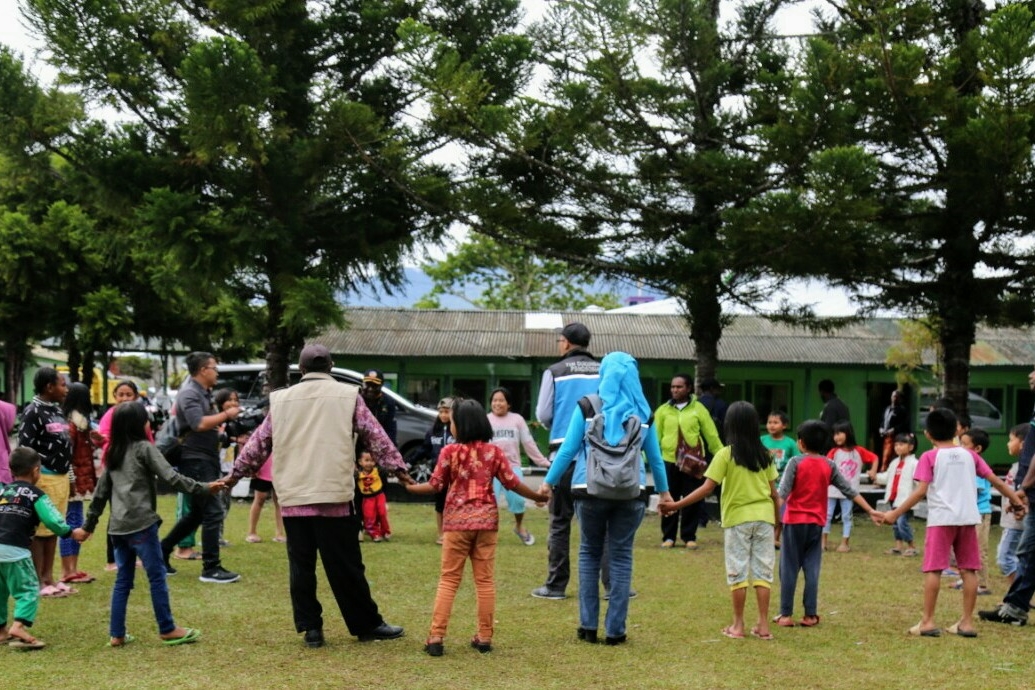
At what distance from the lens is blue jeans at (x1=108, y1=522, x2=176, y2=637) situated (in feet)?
20.3

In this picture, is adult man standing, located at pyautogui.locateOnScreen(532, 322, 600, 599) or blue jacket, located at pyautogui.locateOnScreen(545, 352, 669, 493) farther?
adult man standing, located at pyautogui.locateOnScreen(532, 322, 600, 599)

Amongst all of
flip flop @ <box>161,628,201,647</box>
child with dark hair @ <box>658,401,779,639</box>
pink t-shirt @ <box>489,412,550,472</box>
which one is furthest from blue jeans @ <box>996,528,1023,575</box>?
flip flop @ <box>161,628,201,647</box>

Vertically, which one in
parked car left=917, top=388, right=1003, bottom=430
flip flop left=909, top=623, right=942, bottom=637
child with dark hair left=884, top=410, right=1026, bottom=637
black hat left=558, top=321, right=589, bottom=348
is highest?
black hat left=558, top=321, right=589, bottom=348

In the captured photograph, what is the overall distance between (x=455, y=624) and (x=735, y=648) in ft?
5.66

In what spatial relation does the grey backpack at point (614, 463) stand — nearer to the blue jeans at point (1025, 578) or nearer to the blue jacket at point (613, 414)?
the blue jacket at point (613, 414)

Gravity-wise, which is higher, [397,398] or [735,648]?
[397,398]

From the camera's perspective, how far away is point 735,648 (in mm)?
6414

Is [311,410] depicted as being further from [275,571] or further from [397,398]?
[397,398]

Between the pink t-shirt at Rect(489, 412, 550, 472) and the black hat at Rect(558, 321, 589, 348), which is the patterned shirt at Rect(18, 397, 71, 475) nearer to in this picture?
the black hat at Rect(558, 321, 589, 348)

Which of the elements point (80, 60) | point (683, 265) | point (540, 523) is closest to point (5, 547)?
point (540, 523)

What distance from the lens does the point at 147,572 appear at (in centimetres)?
627

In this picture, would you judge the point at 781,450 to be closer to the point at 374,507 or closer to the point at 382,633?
the point at 374,507

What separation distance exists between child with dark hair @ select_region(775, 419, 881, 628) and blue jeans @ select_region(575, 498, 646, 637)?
1267mm

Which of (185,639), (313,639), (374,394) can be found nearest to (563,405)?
(313,639)
